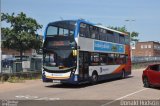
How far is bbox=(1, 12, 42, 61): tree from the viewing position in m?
36.8

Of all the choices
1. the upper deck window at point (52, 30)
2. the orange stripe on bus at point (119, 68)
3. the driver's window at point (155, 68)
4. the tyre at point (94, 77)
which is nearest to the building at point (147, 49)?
the orange stripe on bus at point (119, 68)

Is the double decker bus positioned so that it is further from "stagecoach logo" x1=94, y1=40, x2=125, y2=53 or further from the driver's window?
the driver's window

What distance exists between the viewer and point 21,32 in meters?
37.1

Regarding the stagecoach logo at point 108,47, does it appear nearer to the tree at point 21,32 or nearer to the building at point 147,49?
the tree at point 21,32

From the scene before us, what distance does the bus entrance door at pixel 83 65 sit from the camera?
21.2 m

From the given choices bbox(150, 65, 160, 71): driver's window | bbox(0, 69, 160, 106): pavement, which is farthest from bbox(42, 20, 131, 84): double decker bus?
bbox(150, 65, 160, 71): driver's window

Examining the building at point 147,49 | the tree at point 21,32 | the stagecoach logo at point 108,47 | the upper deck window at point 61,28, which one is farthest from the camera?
the building at point 147,49

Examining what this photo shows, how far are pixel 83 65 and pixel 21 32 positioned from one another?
16.9m

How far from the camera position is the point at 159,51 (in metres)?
146

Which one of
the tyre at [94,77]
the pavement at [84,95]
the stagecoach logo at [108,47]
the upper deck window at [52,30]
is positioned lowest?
the pavement at [84,95]

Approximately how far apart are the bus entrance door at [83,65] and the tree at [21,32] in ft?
50.3

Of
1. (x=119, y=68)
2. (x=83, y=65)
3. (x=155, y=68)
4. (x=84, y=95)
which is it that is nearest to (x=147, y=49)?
(x=119, y=68)

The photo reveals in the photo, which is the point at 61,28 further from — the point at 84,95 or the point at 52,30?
the point at 84,95

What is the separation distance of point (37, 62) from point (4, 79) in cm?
548
